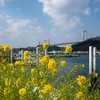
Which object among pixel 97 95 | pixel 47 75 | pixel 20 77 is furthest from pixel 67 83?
pixel 97 95

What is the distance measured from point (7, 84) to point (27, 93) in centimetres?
30

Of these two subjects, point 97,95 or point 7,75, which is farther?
point 97,95

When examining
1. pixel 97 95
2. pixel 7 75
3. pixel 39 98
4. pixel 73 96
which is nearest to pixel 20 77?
pixel 7 75

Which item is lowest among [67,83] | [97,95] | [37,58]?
[97,95]

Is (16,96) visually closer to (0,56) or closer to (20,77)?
(20,77)

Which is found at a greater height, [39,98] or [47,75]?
[47,75]

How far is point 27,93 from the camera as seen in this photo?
289 cm

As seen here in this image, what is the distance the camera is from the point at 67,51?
3.34m

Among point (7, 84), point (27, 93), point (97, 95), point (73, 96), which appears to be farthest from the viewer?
point (97, 95)

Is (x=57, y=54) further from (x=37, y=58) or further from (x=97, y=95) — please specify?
(x=97, y=95)

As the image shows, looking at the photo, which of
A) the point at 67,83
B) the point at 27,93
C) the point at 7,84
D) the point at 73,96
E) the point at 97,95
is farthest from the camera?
the point at 97,95

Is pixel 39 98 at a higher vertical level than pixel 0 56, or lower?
lower

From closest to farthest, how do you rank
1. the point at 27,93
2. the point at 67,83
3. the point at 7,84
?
1. the point at 27,93
2. the point at 7,84
3. the point at 67,83

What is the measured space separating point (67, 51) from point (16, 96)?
76 centimetres
